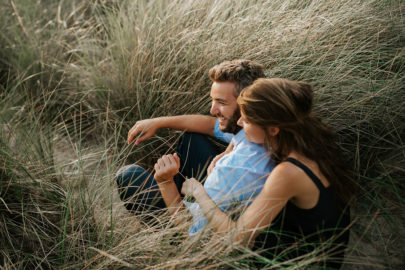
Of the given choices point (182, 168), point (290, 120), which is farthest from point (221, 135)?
point (290, 120)

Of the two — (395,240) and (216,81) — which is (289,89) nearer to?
(216,81)

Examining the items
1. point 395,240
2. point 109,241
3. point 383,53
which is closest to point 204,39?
point 383,53

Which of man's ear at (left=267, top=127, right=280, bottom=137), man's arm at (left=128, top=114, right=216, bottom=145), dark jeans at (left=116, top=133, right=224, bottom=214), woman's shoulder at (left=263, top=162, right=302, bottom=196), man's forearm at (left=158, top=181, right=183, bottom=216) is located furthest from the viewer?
man's arm at (left=128, top=114, right=216, bottom=145)

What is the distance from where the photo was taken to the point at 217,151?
2262 mm

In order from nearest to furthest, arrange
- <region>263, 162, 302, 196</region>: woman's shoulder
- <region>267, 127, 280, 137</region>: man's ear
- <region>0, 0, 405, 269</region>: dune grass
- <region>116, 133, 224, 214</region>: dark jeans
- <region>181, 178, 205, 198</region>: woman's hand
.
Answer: <region>263, 162, 302, 196</region>: woman's shoulder < <region>267, 127, 280, 137</region>: man's ear < <region>181, 178, 205, 198</region>: woman's hand < <region>0, 0, 405, 269</region>: dune grass < <region>116, 133, 224, 214</region>: dark jeans

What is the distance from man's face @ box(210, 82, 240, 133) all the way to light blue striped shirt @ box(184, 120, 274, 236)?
217mm

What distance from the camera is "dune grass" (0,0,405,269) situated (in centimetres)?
165

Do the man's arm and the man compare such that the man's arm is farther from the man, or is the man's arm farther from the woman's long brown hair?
the woman's long brown hair

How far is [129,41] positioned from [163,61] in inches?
18.1

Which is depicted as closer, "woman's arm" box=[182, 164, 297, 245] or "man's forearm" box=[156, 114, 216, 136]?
"woman's arm" box=[182, 164, 297, 245]

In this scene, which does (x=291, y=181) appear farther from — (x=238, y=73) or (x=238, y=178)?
(x=238, y=73)

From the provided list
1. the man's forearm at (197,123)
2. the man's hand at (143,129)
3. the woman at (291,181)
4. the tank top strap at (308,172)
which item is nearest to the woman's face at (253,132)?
the woman at (291,181)

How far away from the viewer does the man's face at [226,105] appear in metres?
1.70


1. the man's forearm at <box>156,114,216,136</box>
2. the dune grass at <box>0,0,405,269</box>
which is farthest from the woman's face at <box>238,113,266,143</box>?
the man's forearm at <box>156,114,216,136</box>
